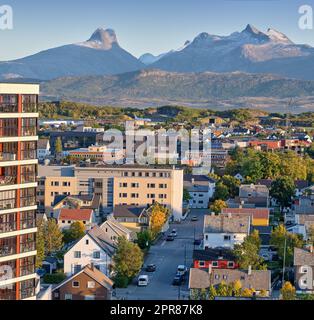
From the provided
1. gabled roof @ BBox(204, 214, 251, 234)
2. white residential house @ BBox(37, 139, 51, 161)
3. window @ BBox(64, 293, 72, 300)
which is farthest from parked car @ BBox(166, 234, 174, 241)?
white residential house @ BBox(37, 139, 51, 161)

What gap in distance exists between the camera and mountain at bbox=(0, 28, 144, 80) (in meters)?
55.9

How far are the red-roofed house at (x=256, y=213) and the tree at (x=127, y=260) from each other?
255 cm

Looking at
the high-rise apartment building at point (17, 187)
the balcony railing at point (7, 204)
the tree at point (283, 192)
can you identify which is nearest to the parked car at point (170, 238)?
the tree at point (283, 192)

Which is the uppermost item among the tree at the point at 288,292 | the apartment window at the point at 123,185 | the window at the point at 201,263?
the apartment window at the point at 123,185

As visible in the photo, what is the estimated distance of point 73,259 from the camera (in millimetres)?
6770

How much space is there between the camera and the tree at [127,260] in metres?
6.48

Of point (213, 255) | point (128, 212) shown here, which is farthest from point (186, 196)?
point (213, 255)

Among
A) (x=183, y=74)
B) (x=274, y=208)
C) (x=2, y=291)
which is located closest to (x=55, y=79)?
(x=183, y=74)

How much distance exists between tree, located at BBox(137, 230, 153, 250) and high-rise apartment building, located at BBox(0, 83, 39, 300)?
5125mm

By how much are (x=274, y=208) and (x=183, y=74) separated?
48.5 meters

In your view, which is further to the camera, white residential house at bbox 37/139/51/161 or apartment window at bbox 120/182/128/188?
white residential house at bbox 37/139/51/161

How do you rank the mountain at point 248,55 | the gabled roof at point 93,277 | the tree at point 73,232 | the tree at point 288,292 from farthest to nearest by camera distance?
1. the mountain at point 248,55
2. the tree at point 73,232
3. the gabled roof at point 93,277
4. the tree at point 288,292

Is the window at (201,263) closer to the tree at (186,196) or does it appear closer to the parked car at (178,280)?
the parked car at (178,280)

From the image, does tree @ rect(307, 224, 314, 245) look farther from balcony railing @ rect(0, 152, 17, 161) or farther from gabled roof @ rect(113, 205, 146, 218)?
balcony railing @ rect(0, 152, 17, 161)
